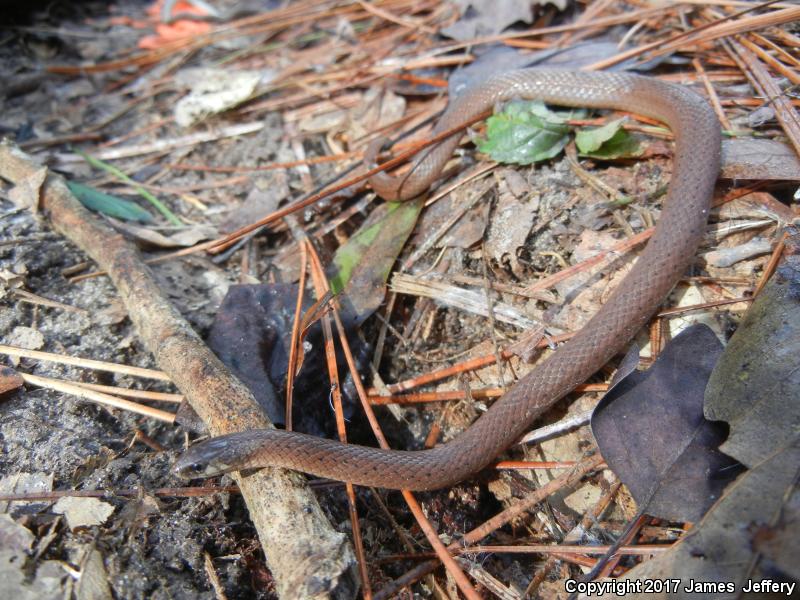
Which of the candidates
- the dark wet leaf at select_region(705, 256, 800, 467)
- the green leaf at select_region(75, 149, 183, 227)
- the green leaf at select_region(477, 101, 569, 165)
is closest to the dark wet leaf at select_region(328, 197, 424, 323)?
the green leaf at select_region(477, 101, 569, 165)

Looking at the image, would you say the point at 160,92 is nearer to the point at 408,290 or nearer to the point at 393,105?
the point at 393,105

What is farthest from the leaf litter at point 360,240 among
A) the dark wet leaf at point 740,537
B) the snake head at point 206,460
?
the snake head at point 206,460

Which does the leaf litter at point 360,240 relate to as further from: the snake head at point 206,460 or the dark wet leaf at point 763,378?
the snake head at point 206,460

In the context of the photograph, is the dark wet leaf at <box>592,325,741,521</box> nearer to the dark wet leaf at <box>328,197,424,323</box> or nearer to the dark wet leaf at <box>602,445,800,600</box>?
the dark wet leaf at <box>602,445,800,600</box>

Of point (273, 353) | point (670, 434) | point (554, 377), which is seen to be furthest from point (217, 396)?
point (670, 434)

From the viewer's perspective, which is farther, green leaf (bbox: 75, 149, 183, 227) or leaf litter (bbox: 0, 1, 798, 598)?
green leaf (bbox: 75, 149, 183, 227)

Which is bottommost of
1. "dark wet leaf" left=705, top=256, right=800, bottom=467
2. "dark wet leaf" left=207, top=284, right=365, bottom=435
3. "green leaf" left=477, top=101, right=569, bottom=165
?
"dark wet leaf" left=207, top=284, right=365, bottom=435
